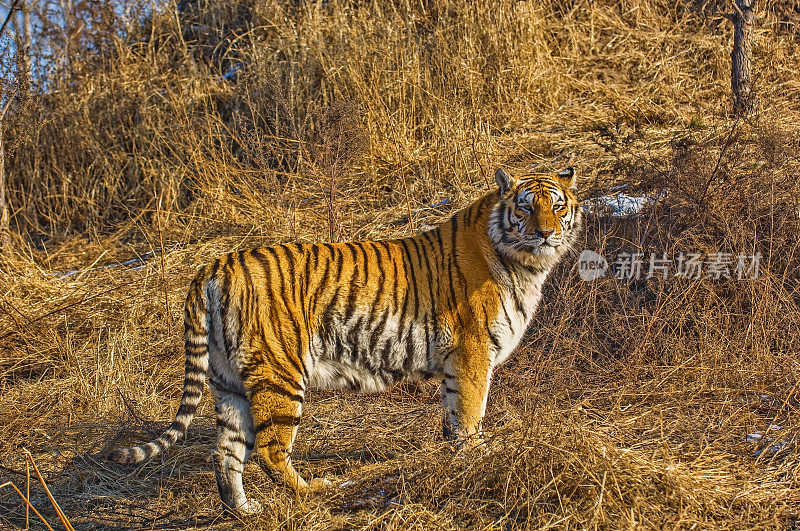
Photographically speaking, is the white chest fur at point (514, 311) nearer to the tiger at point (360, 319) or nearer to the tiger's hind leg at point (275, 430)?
the tiger at point (360, 319)

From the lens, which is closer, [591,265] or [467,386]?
[467,386]

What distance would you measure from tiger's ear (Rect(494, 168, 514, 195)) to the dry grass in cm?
123

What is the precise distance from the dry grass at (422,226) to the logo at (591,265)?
118mm

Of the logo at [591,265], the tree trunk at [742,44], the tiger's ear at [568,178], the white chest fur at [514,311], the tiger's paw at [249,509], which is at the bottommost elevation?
the tiger's paw at [249,509]

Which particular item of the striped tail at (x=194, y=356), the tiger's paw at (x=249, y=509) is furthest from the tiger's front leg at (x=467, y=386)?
the striped tail at (x=194, y=356)

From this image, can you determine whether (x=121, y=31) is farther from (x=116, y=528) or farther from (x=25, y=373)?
(x=116, y=528)

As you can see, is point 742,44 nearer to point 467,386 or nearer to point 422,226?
point 422,226

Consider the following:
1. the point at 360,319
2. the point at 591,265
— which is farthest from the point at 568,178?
the point at 591,265

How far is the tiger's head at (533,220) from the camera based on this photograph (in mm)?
4059

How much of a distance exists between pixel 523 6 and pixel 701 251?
4.51 m

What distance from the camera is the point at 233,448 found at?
3709 mm

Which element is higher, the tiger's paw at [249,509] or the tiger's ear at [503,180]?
the tiger's ear at [503,180]

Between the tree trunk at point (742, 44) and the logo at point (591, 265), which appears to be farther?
the tree trunk at point (742, 44)

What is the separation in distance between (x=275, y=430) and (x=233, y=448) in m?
0.27
